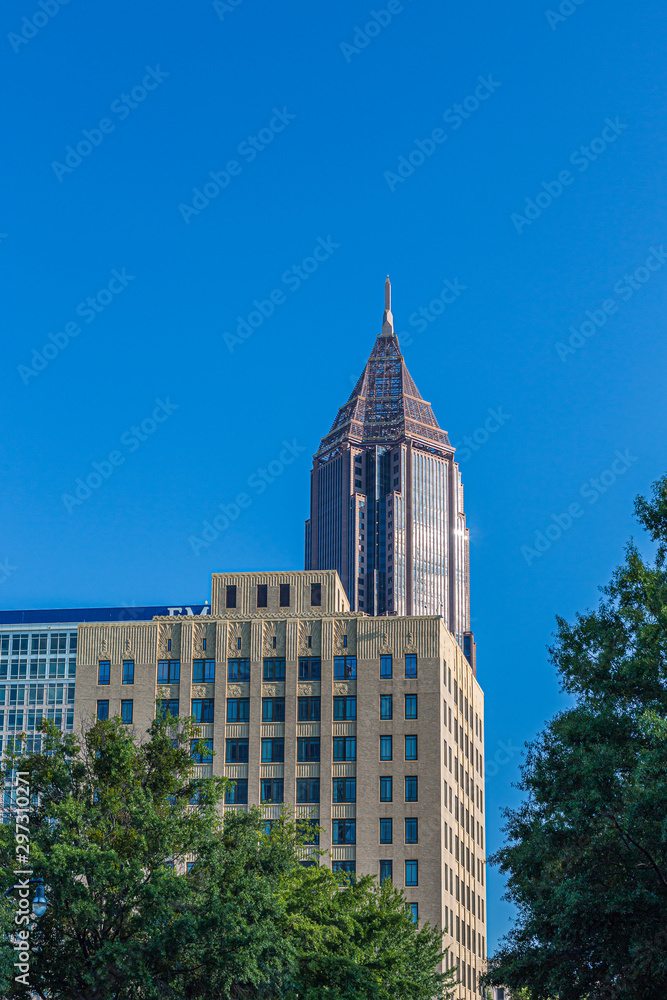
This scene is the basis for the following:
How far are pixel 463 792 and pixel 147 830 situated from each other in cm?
7376

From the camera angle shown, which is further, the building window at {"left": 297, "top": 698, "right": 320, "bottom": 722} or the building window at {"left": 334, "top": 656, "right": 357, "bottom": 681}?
the building window at {"left": 334, "top": 656, "right": 357, "bottom": 681}

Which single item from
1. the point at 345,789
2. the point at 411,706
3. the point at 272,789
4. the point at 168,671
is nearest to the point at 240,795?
the point at 272,789

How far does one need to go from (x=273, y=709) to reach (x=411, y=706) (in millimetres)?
10237

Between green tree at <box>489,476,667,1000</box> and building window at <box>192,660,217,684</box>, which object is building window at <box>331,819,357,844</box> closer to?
building window at <box>192,660,217,684</box>

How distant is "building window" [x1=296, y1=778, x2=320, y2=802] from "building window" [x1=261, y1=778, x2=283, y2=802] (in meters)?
1.30

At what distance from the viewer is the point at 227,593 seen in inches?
4572

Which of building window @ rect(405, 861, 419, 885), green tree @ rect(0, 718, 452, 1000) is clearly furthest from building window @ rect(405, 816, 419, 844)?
green tree @ rect(0, 718, 452, 1000)

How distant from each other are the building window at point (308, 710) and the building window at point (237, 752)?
4.55 metres

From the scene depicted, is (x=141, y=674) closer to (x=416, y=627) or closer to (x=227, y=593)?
(x=227, y=593)

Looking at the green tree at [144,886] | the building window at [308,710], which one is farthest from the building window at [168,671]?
the green tree at [144,886]

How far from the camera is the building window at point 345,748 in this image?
10594 centimetres

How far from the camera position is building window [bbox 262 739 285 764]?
107 m

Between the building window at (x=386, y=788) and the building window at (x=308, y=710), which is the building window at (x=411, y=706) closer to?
the building window at (x=386, y=788)

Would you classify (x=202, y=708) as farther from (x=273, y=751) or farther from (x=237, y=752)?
(x=273, y=751)
